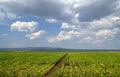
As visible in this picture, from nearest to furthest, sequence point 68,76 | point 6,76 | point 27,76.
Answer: point 6,76 < point 27,76 < point 68,76

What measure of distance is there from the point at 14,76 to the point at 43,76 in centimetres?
565

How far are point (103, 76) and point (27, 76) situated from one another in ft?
29.6

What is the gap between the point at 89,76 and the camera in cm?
2375

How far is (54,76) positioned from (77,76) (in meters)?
2.54

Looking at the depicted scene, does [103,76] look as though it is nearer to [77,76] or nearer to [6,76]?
[77,76]

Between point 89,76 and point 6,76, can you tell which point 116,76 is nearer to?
point 89,76

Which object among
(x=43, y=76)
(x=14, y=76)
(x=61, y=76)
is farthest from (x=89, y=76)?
(x=14, y=76)

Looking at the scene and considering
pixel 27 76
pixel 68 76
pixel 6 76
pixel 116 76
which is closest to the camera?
pixel 6 76

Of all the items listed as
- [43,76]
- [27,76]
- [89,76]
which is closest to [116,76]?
[89,76]

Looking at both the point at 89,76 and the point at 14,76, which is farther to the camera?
the point at 89,76

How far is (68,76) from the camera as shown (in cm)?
2356

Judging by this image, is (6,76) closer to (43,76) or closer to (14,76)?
(14,76)

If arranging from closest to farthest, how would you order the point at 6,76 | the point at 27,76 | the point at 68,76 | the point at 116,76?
the point at 6,76, the point at 27,76, the point at 68,76, the point at 116,76

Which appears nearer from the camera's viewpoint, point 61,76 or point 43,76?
point 61,76
